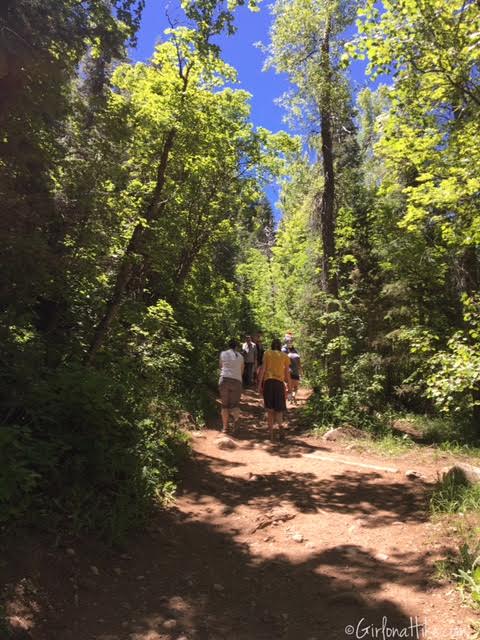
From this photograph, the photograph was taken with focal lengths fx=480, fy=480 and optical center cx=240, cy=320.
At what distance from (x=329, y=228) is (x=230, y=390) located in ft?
16.7

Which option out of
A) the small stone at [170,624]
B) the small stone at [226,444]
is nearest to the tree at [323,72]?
the small stone at [226,444]

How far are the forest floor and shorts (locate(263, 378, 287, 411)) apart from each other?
265cm

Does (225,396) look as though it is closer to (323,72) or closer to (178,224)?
(178,224)

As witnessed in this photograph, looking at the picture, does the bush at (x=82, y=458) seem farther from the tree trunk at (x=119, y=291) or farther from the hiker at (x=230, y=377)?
the hiker at (x=230, y=377)

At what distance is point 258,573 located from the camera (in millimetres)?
4469

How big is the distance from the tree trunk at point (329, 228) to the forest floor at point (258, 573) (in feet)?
16.1

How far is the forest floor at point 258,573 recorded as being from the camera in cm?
351

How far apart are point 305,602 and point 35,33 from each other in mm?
7148

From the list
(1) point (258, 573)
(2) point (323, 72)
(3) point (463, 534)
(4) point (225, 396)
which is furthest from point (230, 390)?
(2) point (323, 72)

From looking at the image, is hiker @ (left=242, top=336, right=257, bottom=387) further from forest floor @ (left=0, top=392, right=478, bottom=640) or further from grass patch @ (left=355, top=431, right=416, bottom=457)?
forest floor @ (left=0, top=392, right=478, bottom=640)

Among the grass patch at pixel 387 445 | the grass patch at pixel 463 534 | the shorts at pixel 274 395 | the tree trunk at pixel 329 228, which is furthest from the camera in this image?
the tree trunk at pixel 329 228

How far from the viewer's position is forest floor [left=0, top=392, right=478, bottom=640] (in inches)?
138

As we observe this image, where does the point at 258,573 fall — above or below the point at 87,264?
below

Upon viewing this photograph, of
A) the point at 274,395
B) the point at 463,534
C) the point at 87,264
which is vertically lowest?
the point at 463,534
